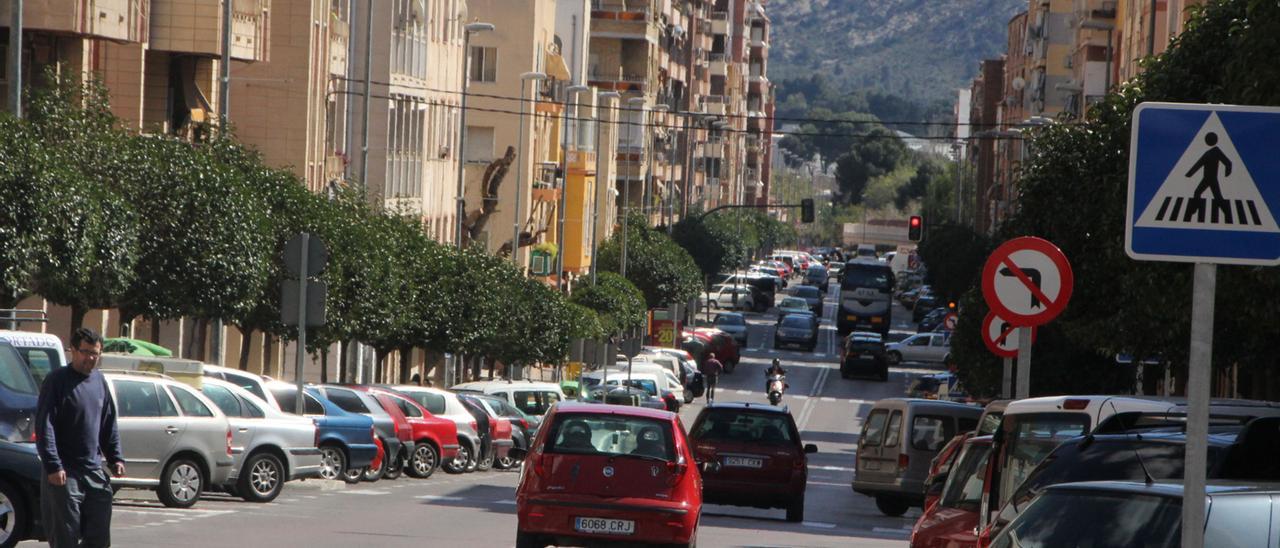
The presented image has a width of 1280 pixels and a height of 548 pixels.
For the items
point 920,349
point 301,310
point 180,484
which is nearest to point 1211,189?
point 180,484

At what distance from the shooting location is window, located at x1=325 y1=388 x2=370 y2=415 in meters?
30.2

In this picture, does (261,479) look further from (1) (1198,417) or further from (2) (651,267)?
(2) (651,267)

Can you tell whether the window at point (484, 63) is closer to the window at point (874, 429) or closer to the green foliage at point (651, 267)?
the green foliage at point (651, 267)

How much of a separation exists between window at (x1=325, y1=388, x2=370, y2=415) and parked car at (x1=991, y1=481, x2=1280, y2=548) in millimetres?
21926

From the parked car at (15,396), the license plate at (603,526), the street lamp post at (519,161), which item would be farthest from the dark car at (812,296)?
the parked car at (15,396)

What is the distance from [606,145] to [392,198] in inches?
1521

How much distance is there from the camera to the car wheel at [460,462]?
34.6 metres

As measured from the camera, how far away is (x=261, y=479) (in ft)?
77.3

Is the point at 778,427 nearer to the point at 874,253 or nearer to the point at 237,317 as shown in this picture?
the point at 237,317

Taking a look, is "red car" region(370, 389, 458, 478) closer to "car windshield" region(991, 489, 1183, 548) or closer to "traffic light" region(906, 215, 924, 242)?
"car windshield" region(991, 489, 1183, 548)

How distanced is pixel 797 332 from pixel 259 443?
6915cm

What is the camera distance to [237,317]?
34438 millimetres

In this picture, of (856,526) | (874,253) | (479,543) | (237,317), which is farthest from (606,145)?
(874,253)

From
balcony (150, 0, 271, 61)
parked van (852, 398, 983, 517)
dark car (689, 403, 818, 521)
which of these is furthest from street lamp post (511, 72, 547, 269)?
dark car (689, 403, 818, 521)
